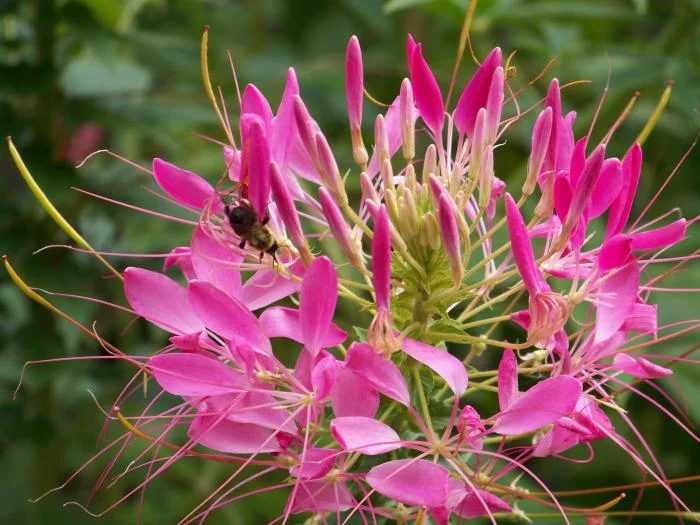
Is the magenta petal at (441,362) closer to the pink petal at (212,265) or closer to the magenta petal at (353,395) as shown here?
the magenta petal at (353,395)

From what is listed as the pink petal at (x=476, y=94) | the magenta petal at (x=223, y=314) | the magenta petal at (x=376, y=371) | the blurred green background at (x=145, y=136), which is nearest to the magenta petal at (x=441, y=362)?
the magenta petal at (x=376, y=371)

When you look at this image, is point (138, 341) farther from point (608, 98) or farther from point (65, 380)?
point (608, 98)

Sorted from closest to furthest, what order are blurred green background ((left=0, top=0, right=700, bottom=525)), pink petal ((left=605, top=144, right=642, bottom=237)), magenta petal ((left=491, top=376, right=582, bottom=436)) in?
magenta petal ((left=491, top=376, right=582, bottom=436)) < pink petal ((left=605, top=144, right=642, bottom=237)) < blurred green background ((left=0, top=0, right=700, bottom=525))

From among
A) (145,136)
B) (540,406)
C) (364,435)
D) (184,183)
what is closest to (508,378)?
(540,406)

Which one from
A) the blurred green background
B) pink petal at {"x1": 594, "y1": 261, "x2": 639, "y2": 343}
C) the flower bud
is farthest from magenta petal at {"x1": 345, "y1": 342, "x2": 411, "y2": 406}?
the blurred green background

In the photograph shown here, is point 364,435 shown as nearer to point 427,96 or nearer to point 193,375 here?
point 193,375

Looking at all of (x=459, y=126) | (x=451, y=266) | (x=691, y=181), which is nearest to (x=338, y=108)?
(x=691, y=181)

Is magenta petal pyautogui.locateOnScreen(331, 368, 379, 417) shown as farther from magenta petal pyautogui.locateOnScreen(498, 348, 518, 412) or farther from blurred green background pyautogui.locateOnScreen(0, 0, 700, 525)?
blurred green background pyautogui.locateOnScreen(0, 0, 700, 525)
